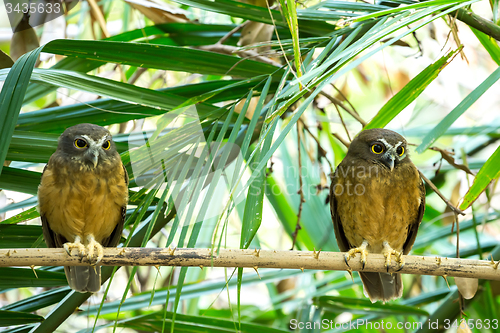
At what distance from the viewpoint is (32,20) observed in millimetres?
3568

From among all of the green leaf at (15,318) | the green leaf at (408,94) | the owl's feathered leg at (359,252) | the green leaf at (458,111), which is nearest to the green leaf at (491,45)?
the green leaf at (408,94)

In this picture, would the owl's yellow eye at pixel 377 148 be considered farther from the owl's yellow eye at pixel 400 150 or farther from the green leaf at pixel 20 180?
the green leaf at pixel 20 180

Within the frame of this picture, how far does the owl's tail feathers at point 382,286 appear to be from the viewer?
352cm

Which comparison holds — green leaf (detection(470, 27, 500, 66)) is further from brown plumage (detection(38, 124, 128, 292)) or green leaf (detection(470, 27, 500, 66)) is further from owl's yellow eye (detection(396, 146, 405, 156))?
brown plumage (detection(38, 124, 128, 292))

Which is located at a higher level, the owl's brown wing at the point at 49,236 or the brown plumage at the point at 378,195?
the brown plumage at the point at 378,195

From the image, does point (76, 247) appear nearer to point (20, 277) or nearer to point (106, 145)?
point (20, 277)

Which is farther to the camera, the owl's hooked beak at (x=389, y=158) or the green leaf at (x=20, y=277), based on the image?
the owl's hooked beak at (x=389, y=158)

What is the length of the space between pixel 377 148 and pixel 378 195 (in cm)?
36

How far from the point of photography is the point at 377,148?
11.3 feet

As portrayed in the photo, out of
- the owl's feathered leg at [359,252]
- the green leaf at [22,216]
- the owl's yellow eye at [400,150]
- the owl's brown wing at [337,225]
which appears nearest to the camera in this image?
the owl's feathered leg at [359,252]

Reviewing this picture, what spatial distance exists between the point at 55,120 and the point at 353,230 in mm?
2365

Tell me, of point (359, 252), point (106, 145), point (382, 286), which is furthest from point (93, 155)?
point (382, 286)

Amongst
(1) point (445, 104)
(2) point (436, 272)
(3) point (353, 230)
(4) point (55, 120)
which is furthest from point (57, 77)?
(1) point (445, 104)

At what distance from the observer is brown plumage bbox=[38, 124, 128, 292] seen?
296cm
